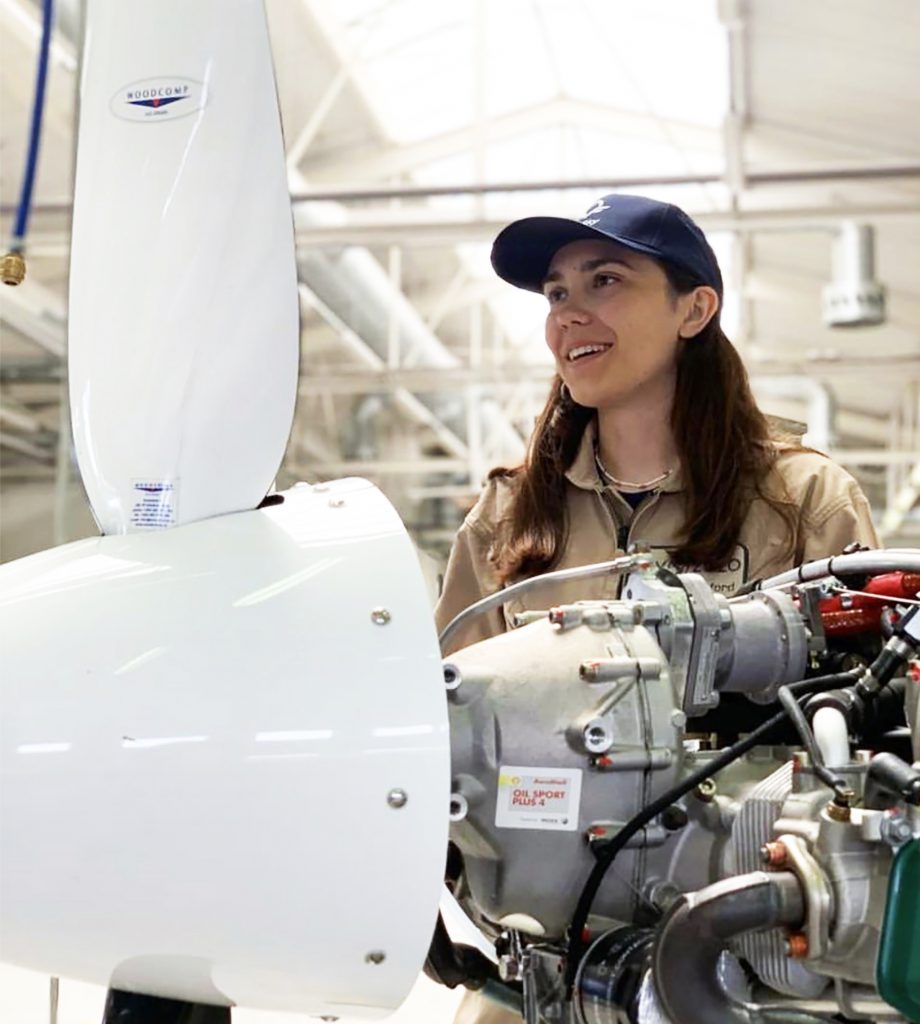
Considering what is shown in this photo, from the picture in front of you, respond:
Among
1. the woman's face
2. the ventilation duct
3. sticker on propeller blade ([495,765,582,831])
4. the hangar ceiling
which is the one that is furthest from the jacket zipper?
the ventilation duct

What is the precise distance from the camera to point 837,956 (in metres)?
0.99

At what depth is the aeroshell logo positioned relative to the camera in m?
1.13

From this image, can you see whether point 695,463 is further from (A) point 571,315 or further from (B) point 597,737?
(B) point 597,737

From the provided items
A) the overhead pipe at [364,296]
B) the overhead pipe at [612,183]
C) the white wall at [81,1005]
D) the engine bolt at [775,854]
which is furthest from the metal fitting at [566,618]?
the overhead pipe at [612,183]

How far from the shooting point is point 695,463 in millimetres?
1807

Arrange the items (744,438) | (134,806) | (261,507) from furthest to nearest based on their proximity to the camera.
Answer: (744,438)
(261,507)
(134,806)

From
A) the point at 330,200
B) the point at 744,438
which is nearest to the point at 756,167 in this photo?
the point at 330,200

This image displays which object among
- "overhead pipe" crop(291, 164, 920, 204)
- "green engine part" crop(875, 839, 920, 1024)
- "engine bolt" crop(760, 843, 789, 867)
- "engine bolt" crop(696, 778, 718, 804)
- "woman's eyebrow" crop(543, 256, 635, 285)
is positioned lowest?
"green engine part" crop(875, 839, 920, 1024)

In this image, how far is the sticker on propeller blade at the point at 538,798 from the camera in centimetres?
107

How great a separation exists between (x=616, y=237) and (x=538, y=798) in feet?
2.73

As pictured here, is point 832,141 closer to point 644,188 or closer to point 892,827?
point 644,188

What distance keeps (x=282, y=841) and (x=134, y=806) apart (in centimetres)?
11

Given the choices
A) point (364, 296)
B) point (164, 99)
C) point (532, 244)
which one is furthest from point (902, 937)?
point (364, 296)

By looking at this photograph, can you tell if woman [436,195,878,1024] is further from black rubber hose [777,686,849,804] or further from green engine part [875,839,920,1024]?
green engine part [875,839,920,1024]
